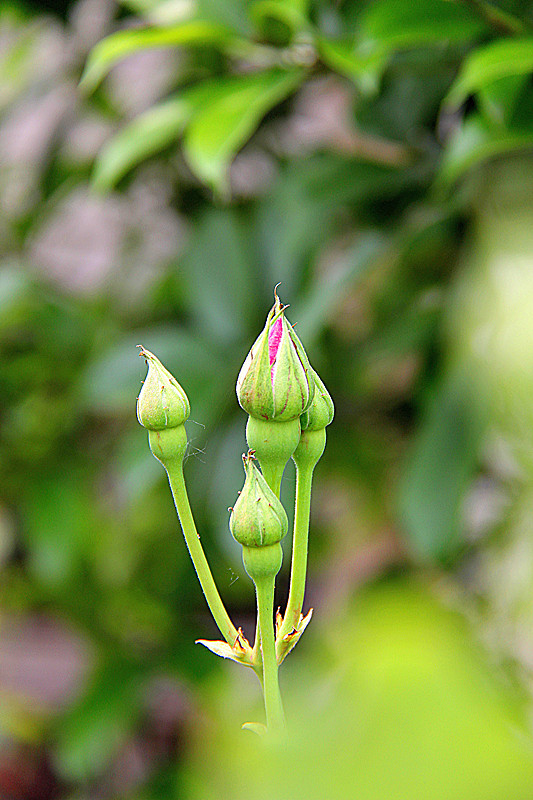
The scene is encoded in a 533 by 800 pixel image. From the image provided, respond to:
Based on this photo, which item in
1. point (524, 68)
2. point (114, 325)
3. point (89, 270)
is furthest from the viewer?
point (89, 270)

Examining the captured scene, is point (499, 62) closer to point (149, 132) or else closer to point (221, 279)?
point (149, 132)

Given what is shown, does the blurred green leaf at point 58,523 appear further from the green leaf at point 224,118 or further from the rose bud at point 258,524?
the rose bud at point 258,524

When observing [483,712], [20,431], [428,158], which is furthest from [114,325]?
[483,712]

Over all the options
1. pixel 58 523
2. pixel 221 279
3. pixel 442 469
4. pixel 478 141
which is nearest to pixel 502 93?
pixel 478 141

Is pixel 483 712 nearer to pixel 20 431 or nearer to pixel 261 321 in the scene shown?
pixel 261 321

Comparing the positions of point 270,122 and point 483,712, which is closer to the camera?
point 483,712

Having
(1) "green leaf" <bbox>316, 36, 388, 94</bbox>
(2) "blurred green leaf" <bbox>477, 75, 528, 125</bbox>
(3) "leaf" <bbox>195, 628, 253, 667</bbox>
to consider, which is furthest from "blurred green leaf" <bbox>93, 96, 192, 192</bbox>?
(3) "leaf" <bbox>195, 628, 253, 667</bbox>
